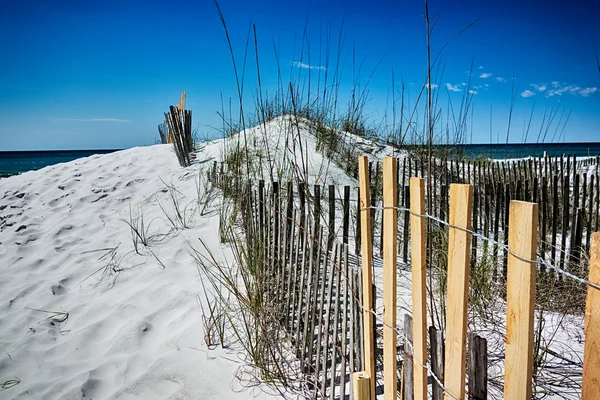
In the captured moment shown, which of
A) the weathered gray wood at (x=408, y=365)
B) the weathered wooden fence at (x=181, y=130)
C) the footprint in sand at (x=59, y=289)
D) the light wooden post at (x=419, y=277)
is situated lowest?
the footprint in sand at (x=59, y=289)

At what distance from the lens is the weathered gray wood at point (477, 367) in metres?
1.14

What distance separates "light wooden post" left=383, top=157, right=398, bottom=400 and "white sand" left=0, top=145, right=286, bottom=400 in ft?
4.00

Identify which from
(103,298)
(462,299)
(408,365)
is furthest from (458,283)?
(103,298)

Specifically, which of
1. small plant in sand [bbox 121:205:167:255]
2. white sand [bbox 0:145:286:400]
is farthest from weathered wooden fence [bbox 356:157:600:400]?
small plant in sand [bbox 121:205:167:255]

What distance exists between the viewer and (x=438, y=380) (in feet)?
3.97

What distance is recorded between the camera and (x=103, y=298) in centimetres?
380

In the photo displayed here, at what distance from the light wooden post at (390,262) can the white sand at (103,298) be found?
1.22 m

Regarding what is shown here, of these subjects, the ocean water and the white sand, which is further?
the ocean water

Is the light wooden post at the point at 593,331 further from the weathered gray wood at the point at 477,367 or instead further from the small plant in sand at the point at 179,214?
the small plant in sand at the point at 179,214

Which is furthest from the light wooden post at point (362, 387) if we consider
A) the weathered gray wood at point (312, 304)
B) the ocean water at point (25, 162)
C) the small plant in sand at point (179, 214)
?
the ocean water at point (25, 162)

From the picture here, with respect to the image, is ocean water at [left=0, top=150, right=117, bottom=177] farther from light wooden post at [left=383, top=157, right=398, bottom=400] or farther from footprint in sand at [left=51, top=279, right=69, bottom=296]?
light wooden post at [left=383, top=157, right=398, bottom=400]

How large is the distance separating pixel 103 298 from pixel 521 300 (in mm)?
3968

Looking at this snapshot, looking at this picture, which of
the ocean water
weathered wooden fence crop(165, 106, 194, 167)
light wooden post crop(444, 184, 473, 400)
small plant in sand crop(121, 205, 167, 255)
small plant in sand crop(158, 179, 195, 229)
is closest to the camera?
light wooden post crop(444, 184, 473, 400)

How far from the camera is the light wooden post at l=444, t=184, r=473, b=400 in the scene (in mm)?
1006
